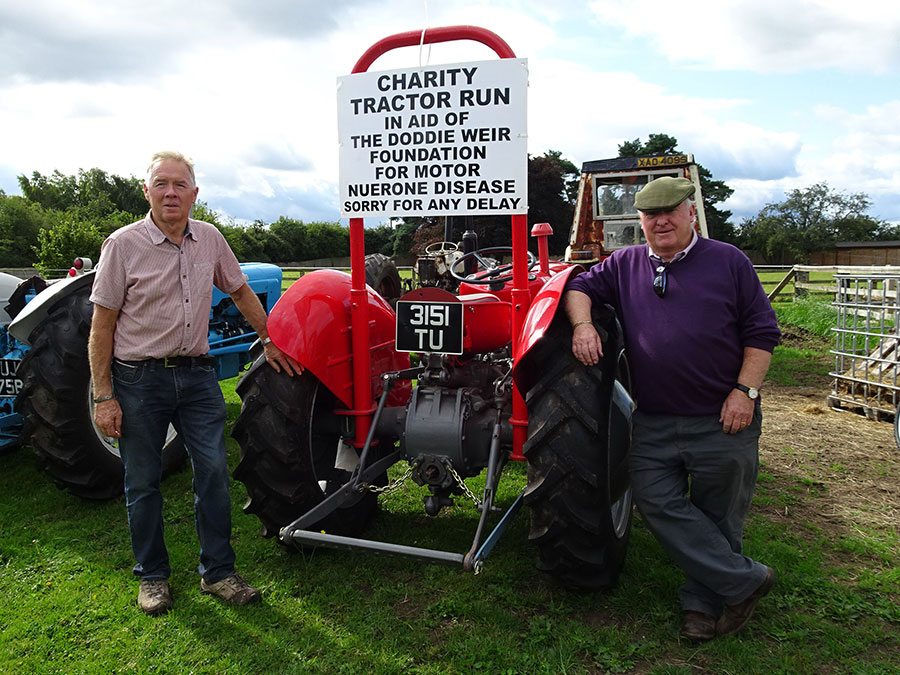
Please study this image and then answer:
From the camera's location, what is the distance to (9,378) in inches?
177

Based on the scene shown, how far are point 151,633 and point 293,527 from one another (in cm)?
Answer: 70

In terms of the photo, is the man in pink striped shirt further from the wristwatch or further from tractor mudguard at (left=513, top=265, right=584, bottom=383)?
the wristwatch

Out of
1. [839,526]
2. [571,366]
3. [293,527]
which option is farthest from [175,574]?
[839,526]

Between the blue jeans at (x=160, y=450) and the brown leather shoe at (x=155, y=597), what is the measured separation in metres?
0.03

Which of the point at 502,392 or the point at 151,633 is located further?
the point at 502,392

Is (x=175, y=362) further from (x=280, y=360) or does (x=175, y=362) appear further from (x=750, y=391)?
(x=750, y=391)

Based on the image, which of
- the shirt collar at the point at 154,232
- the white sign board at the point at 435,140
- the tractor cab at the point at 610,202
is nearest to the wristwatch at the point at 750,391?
the white sign board at the point at 435,140

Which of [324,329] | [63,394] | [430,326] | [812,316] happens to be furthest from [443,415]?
[812,316]

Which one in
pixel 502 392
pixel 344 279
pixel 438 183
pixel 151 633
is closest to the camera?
pixel 151 633

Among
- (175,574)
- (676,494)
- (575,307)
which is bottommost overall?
(175,574)

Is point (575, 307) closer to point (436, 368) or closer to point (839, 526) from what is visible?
point (436, 368)

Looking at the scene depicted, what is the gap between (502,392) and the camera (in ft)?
10.4

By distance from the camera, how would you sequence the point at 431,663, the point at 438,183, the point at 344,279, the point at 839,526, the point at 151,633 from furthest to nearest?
the point at 839,526, the point at 344,279, the point at 438,183, the point at 151,633, the point at 431,663

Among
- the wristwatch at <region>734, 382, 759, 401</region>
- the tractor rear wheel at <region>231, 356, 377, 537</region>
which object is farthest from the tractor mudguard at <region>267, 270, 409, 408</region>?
the wristwatch at <region>734, 382, 759, 401</region>
